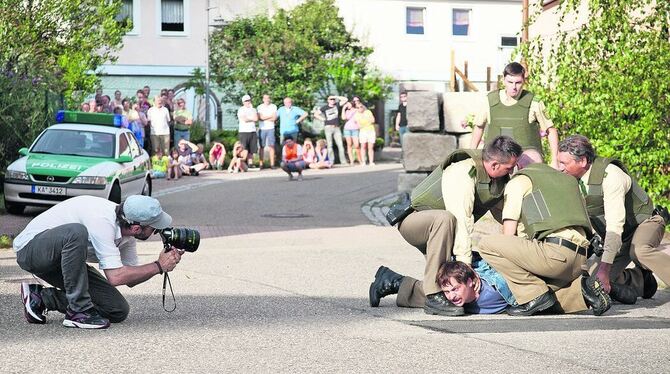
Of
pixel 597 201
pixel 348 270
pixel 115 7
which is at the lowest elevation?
pixel 348 270

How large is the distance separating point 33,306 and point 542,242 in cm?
372

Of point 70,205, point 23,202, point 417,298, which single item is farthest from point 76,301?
point 23,202

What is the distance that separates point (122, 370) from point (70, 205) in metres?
1.97

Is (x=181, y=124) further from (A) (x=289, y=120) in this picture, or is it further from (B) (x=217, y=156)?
(A) (x=289, y=120)

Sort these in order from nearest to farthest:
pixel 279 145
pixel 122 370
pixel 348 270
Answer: pixel 122 370 < pixel 348 270 < pixel 279 145

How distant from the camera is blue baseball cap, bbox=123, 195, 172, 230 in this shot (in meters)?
9.34

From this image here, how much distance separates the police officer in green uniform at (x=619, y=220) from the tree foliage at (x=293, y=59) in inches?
1056

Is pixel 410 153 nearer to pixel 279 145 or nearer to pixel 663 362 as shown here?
pixel 663 362

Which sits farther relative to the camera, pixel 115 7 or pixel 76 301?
pixel 115 7

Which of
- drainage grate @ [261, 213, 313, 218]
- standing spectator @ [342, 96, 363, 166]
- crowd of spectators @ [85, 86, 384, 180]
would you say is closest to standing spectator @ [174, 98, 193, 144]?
crowd of spectators @ [85, 86, 384, 180]

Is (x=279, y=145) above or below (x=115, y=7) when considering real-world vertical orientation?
below

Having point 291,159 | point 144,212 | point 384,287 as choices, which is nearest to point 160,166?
point 291,159

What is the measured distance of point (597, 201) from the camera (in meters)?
11.0

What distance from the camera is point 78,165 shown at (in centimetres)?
2014
